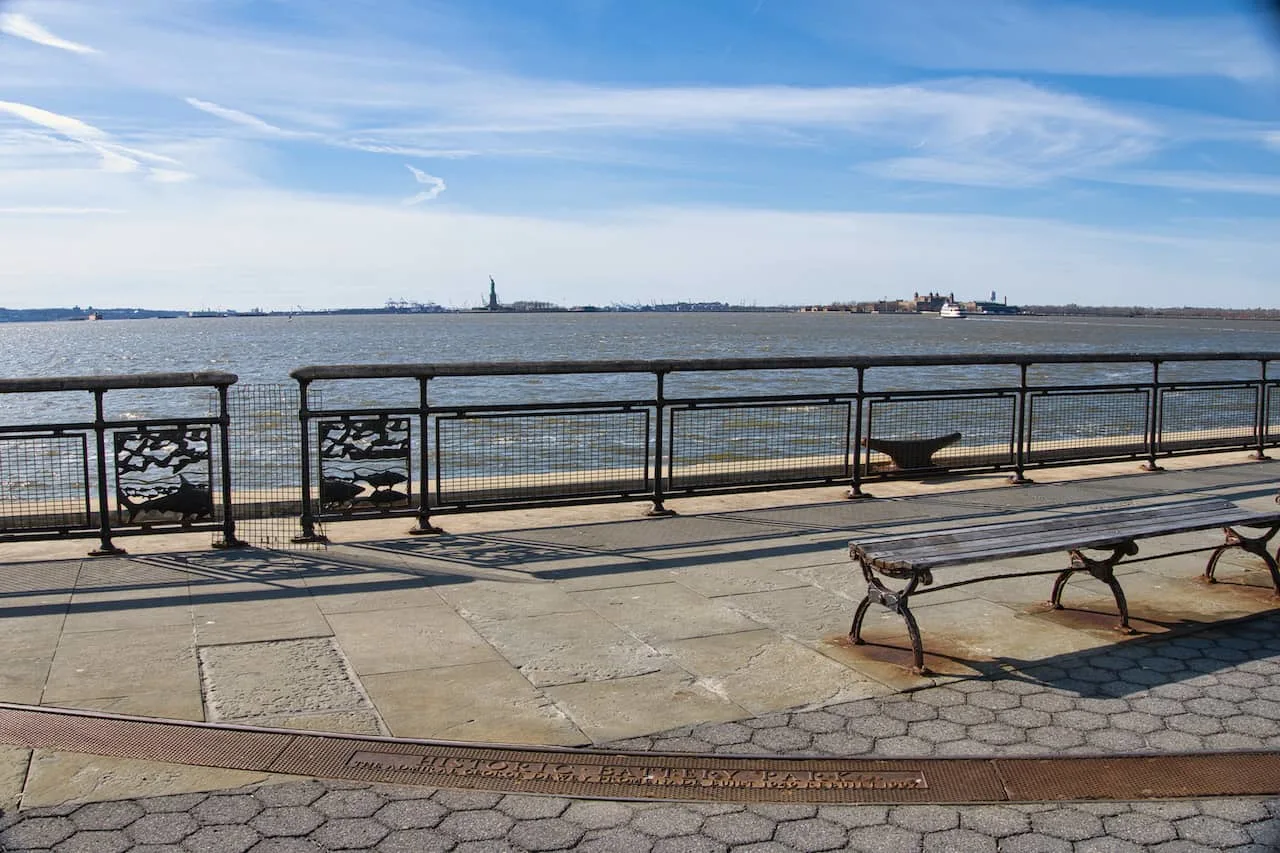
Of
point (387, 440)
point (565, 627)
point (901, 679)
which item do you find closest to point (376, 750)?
point (565, 627)

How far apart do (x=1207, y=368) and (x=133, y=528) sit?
8047 cm

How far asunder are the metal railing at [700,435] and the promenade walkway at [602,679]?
664 millimetres

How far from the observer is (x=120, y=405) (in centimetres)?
4353

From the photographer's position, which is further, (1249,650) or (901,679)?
(1249,650)

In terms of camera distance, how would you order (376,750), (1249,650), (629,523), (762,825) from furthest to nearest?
(629,523)
(1249,650)
(376,750)
(762,825)

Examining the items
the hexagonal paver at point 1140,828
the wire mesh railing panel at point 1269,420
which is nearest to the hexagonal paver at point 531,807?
the hexagonal paver at point 1140,828

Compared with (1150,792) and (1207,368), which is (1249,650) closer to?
(1150,792)

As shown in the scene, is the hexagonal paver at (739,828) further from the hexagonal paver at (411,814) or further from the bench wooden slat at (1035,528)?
the bench wooden slat at (1035,528)

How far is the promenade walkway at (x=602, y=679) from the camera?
404cm

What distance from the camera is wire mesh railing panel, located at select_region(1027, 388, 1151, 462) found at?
41.0 ft

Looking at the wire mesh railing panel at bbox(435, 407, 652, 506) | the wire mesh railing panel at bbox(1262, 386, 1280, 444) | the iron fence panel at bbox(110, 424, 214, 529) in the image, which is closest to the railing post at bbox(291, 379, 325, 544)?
the iron fence panel at bbox(110, 424, 214, 529)

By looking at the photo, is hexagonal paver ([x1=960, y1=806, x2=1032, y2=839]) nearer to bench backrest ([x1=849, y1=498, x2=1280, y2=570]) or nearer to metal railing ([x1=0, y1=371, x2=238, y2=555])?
bench backrest ([x1=849, y1=498, x2=1280, y2=570])

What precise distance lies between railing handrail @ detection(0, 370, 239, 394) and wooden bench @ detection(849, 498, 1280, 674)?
15.4 feet

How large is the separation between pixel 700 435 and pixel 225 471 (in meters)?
4.58
